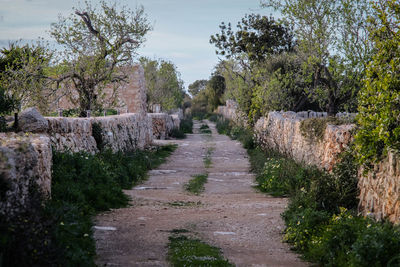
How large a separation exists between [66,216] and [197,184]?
6968 millimetres

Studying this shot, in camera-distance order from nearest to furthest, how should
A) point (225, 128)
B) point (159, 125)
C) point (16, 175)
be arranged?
point (16, 175) → point (159, 125) → point (225, 128)

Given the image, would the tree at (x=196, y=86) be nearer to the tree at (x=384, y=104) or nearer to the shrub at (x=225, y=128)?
the shrub at (x=225, y=128)

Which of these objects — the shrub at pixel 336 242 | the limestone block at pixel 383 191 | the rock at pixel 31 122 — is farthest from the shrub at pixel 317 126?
the rock at pixel 31 122

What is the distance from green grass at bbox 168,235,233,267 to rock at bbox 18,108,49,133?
4.55m

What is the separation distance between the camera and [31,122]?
9789mm

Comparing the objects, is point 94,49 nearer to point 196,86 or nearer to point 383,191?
point 383,191

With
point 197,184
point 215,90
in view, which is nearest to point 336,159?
point 197,184

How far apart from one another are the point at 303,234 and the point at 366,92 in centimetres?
295

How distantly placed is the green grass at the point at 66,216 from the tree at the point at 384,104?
4.64 metres

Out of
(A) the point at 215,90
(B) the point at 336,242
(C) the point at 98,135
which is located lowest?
(B) the point at 336,242

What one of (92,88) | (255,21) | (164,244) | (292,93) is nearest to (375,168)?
(164,244)

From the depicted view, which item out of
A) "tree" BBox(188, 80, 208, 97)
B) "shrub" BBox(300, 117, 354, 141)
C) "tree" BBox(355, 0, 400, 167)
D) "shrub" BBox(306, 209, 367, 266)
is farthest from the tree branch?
"tree" BBox(188, 80, 208, 97)

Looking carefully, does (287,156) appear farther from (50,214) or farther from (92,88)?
(50,214)

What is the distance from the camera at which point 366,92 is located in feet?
26.7
